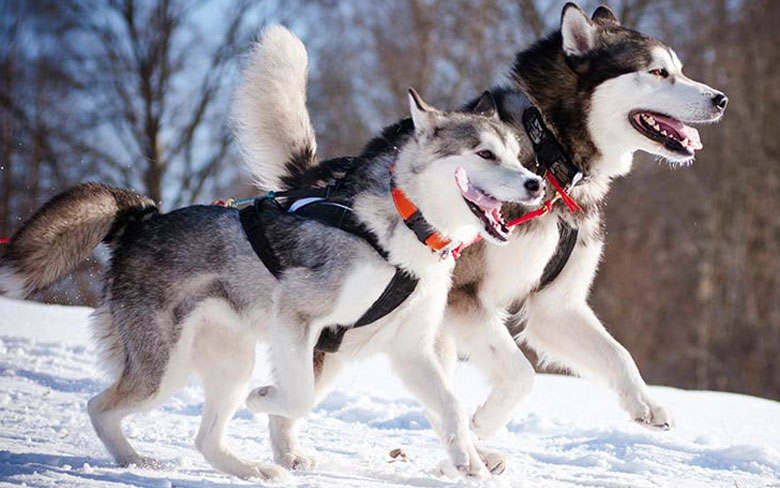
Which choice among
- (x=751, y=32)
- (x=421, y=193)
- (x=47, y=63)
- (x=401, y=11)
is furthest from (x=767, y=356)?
(x=421, y=193)

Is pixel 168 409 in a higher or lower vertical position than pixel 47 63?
higher

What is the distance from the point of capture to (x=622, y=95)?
15.4 feet

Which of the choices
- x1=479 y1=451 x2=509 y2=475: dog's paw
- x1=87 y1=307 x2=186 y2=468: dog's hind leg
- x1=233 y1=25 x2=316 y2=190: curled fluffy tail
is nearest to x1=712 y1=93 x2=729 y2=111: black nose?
x1=479 y1=451 x2=509 y2=475: dog's paw

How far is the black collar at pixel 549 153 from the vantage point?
4695mm

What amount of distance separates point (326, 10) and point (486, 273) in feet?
49.6

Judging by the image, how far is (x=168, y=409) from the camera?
6336 millimetres

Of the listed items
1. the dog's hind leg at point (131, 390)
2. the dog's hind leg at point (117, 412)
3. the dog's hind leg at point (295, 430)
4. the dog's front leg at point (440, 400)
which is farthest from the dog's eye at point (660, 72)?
the dog's hind leg at point (117, 412)

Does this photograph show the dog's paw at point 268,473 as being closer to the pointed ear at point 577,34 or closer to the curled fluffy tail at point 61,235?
the curled fluffy tail at point 61,235

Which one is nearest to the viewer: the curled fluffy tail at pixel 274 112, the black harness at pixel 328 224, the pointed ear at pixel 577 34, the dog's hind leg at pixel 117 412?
the black harness at pixel 328 224

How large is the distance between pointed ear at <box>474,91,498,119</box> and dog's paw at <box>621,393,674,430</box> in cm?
148

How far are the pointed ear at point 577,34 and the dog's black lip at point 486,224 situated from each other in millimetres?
1094

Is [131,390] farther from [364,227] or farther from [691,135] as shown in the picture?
[691,135]

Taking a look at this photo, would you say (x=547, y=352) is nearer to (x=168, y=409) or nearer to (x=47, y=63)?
(x=168, y=409)

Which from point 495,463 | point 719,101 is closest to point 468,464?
point 495,463
